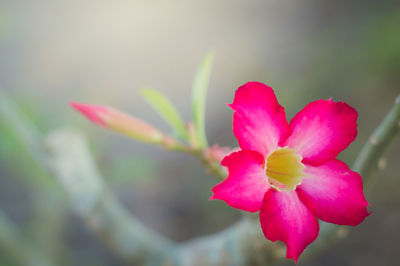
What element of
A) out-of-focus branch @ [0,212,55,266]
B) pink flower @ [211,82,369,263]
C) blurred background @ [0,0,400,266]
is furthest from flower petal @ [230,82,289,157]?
out-of-focus branch @ [0,212,55,266]

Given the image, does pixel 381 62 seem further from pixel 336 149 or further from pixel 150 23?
pixel 150 23

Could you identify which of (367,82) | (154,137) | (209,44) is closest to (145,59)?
(209,44)

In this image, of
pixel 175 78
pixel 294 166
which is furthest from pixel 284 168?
pixel 175 78

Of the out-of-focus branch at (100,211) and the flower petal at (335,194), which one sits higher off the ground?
the out-of-focus branch at (100,211)

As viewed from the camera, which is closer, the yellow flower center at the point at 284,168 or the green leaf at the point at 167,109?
the yellow flower center at the point at 284,168

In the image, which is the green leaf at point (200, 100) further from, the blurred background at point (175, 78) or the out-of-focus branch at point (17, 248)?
the out-of-focus branch at point (17, 248)

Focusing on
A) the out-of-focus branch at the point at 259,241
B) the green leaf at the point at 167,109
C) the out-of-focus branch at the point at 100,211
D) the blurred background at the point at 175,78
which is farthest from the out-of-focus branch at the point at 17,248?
the green leaf at the point at 167,109

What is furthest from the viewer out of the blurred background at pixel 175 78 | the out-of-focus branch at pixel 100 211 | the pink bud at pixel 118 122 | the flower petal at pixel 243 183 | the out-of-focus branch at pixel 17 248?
the blurred background at pixel 175 78
